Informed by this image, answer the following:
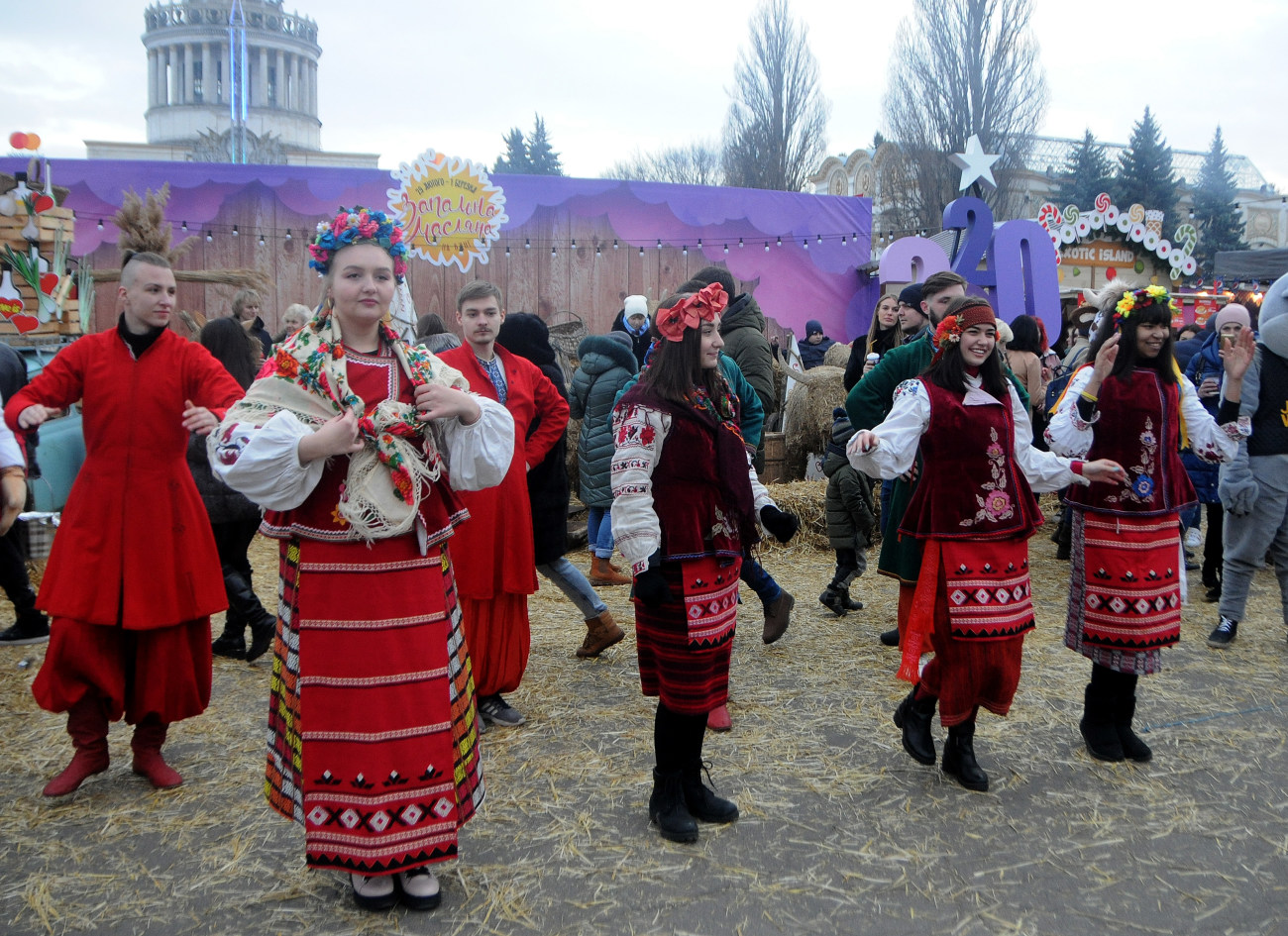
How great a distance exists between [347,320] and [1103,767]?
3.31m

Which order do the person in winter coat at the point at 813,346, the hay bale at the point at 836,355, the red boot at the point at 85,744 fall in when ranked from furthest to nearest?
the person in winter coat at the point at 813,346 < the hay bale at the point at 836,355 < the red boot at the point at 85,744

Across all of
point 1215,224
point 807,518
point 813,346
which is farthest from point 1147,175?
point 807,518

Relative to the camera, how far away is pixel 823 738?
166 inches

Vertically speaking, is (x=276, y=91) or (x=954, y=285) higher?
(x=276, y=91)

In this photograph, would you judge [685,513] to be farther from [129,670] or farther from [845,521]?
[845,521]

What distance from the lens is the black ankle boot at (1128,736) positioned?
394 centimetres

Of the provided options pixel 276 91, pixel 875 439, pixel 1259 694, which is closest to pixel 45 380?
Answer: pixel 875 439

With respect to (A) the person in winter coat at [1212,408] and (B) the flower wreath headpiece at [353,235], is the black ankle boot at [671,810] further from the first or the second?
(A) the person in winter coat at [1212,408]

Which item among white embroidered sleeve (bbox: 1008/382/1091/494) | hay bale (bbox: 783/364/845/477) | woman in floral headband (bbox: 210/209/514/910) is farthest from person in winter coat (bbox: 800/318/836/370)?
woman in floral headband (bbox: 210/209/514/910)

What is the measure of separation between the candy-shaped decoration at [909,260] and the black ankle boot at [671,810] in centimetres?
866

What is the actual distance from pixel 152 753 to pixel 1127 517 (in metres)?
3.93

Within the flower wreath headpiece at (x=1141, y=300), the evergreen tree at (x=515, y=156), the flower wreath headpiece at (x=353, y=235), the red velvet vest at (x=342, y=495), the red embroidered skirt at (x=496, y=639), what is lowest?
the red embroidered skirt at (x=496, y=639)

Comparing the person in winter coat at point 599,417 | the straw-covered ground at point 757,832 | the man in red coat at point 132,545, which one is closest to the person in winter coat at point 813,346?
the person in winter coat at point 599,417

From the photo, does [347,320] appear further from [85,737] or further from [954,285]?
[954,285]
